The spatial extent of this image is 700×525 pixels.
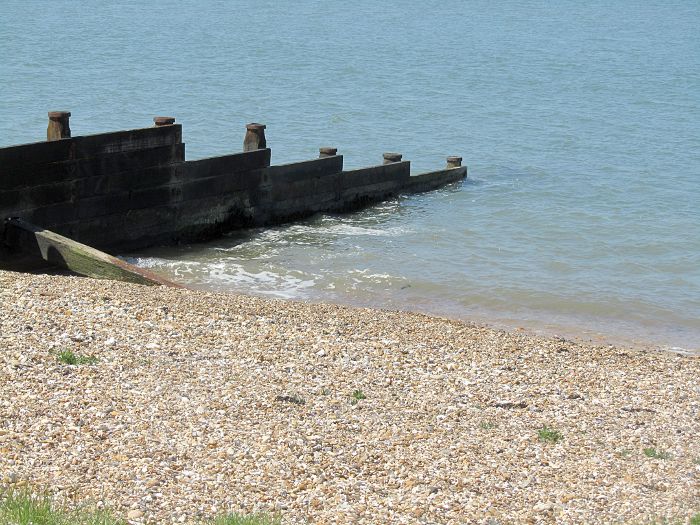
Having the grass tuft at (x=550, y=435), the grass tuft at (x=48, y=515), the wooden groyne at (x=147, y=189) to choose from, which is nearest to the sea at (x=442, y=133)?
the wooden groyne at (x=147, y=189)

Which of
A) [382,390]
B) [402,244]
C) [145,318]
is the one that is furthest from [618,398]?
[402,244]

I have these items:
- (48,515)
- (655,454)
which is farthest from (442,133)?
(48,515)

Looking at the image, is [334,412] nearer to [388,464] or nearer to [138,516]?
[388,464]

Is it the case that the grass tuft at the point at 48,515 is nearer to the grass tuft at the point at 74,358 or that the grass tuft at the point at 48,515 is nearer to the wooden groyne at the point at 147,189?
the grass tuft at the point at 74,358

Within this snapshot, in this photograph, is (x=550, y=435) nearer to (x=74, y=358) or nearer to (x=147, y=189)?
(x=74, y=358)

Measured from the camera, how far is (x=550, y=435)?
9961mm

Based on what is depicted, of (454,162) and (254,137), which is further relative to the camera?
(454,162)

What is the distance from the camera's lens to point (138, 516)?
7.38m

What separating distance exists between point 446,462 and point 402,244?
13402 millimetres

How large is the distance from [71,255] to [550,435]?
28.6 ft

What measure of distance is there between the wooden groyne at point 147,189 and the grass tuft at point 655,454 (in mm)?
10374

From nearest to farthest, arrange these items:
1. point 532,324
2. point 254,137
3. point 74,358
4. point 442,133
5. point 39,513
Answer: point 39,513, point 74,358, point 532,324, point 254,137, point 442,133

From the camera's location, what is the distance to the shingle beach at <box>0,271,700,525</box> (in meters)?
8.12

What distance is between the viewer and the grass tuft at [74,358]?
1028cm
